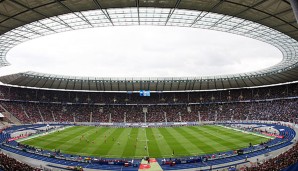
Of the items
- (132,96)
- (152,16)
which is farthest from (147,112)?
(152,16)

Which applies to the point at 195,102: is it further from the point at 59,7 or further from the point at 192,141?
the point at 59,7

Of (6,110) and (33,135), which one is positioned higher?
(6,110)

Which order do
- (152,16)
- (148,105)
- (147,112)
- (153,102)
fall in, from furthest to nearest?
(153,102) < (148,105) < (147,112) < (152,16)

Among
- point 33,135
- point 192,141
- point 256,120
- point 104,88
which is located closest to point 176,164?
point 192,141

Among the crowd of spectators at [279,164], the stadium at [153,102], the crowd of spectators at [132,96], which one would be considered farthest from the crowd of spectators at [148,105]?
the crowd of spectators at [279,164]

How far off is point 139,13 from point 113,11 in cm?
321

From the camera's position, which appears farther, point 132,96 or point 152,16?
point 132,96

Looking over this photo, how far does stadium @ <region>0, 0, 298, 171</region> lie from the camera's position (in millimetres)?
24828

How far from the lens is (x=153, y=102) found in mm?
88500

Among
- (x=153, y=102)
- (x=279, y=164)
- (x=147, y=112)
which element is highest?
(x=153, y=102)

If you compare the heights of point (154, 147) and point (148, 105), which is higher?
point (148, 105)

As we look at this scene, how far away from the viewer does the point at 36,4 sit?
72.6 feet

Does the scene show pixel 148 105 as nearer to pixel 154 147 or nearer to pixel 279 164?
pixel 154 147

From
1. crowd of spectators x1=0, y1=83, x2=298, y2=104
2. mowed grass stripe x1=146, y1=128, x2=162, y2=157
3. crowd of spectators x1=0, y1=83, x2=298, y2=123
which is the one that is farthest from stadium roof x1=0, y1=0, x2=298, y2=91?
crowd of spectators x1=0, y1=83, x2=298, y2=104
